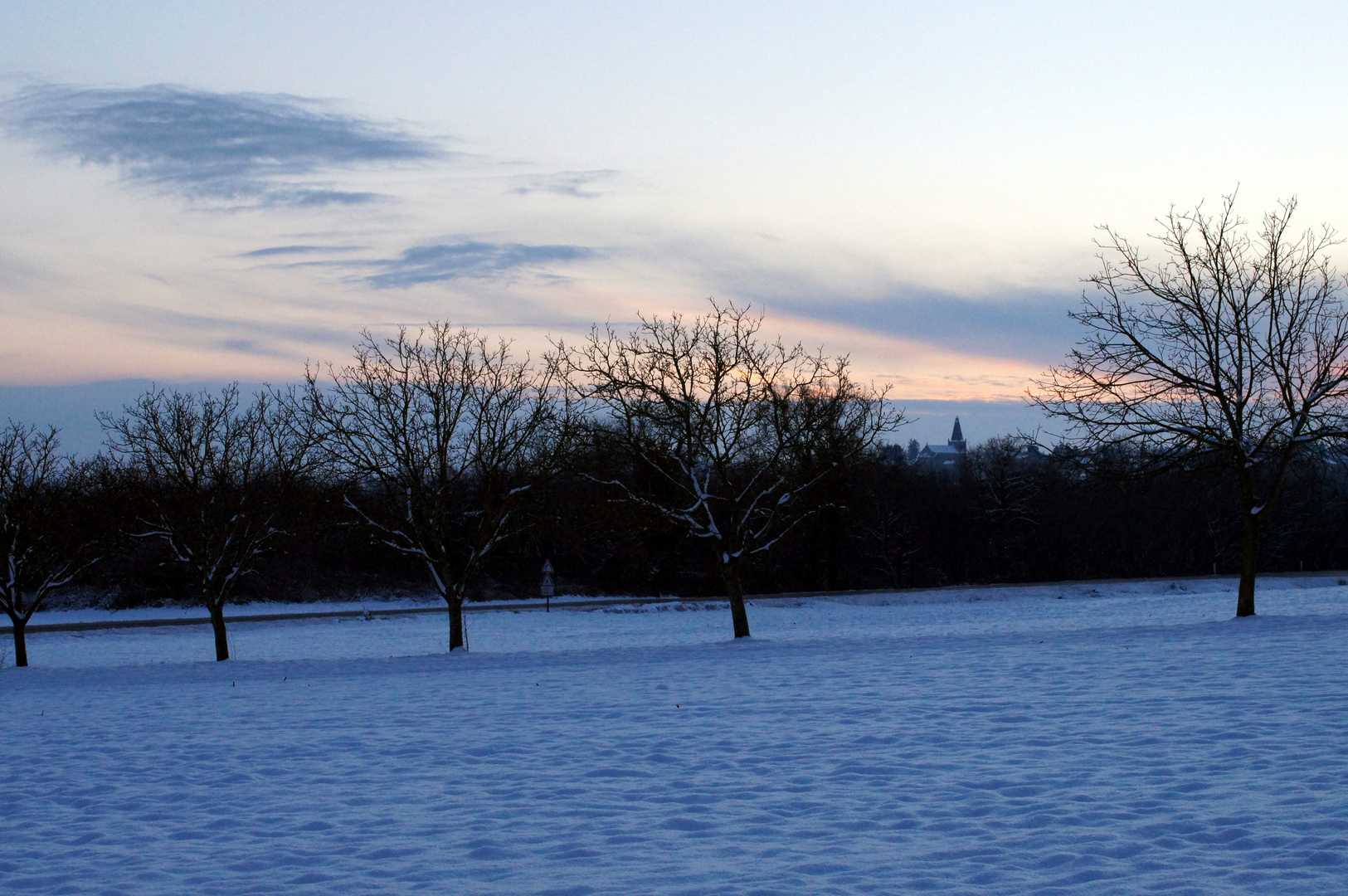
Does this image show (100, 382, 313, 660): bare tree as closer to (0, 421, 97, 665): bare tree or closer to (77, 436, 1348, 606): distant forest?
(0, 421, 97, 665): bare tree

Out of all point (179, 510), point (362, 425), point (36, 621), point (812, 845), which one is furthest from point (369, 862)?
point (36, 621)

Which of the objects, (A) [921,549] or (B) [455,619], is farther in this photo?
(A) [921,549]

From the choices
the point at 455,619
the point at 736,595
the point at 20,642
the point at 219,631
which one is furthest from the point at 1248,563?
the point at 20,642

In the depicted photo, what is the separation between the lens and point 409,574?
52.6 m

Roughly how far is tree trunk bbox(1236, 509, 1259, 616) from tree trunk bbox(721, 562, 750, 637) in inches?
390

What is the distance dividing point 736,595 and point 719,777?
533 inches

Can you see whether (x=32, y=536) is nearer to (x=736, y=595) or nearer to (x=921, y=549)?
(x=736, y=595)

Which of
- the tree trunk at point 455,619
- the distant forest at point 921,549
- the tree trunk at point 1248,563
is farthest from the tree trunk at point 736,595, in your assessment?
the distant forest at point 921,549

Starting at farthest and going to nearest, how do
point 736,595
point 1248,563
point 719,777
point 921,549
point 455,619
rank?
point 921,549 → point 455,619 → point 736,595 → point 1248,563 → point 719,777

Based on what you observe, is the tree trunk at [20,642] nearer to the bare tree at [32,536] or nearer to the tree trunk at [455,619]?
the bare tree at [32,536]

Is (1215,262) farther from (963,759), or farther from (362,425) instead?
(362,425)

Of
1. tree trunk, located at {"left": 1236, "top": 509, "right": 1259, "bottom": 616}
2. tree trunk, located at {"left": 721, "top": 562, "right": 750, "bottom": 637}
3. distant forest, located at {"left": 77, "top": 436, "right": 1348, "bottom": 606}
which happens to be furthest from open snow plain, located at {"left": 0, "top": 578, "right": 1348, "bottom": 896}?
distant forest, located at {"left": 77, "top": 436, "right": 1348, "bottom": 606}

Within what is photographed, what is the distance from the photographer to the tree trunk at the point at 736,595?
2191 centimetres

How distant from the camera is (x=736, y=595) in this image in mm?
22078
